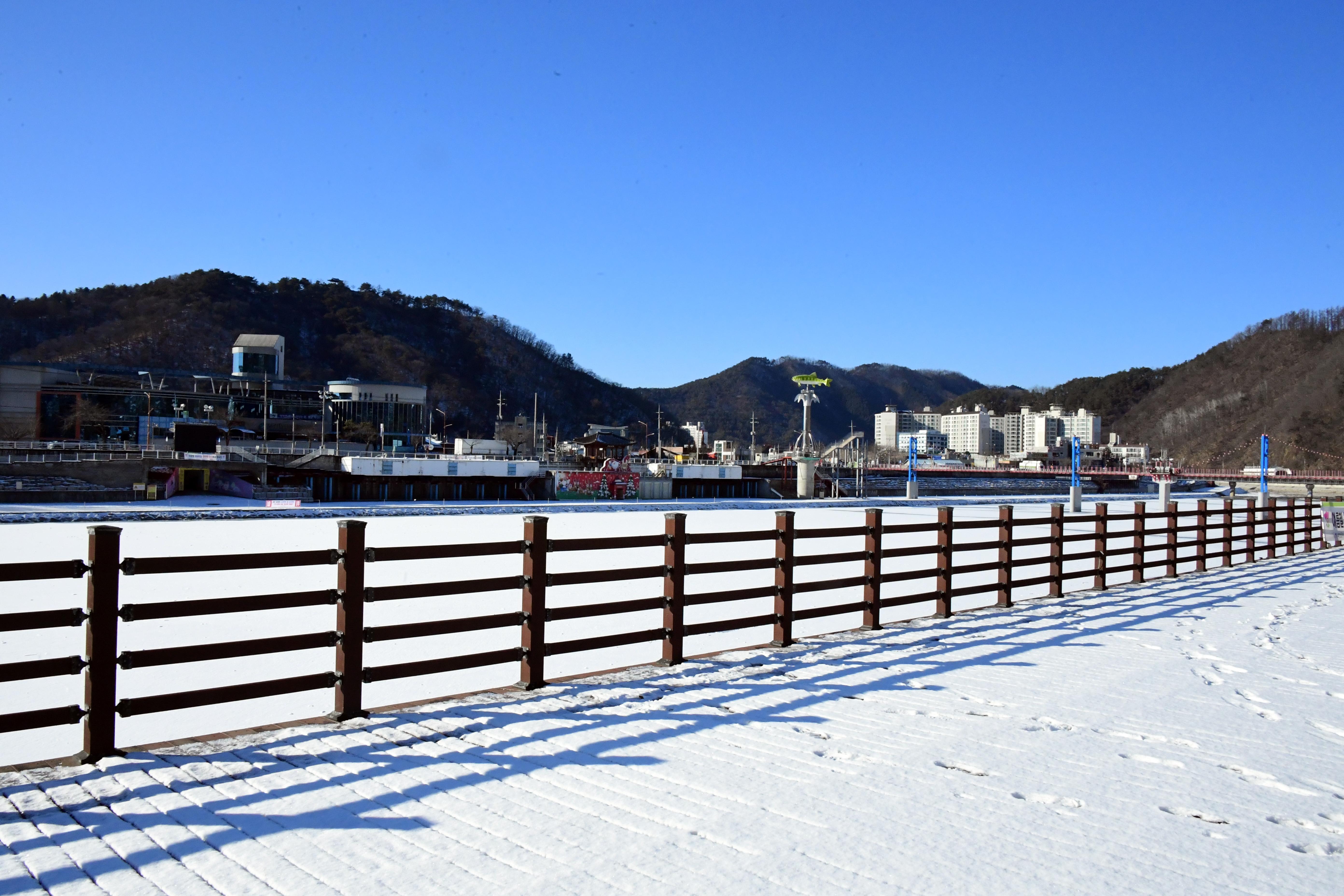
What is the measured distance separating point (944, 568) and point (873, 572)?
145 centimetres

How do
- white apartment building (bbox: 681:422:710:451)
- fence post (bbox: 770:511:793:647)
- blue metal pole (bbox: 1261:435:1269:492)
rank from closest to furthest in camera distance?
1. fence post (bbox: 770:511:793:647)
2. blue metal pole (bbox: 1261:435:1269:492)
3. white apartment building (bbox: 681:422:710:451)

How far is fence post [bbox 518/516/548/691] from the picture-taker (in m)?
6.45

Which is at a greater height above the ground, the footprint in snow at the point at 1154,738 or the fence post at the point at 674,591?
the fence post at the point at 674,591

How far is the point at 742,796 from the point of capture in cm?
450

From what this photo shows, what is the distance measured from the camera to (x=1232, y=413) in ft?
529

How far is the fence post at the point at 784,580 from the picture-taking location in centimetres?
812

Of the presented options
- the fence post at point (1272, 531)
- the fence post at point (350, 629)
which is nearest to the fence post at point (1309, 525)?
the fence post at point (1272, 531)

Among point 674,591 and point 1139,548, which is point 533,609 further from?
point 1139,548

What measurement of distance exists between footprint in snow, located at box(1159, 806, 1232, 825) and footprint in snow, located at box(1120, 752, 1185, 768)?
743mm

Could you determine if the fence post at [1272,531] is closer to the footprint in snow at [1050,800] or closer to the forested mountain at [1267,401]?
the footprint in snow at [1050,800]

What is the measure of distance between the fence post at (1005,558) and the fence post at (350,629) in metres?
7.79

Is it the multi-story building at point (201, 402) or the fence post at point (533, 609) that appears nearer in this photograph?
the fence post at point (533, 609)

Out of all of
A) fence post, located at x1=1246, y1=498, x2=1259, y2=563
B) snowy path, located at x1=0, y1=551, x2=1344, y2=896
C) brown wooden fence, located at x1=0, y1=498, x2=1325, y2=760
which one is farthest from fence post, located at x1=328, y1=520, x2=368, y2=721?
fence post, located at x1=1246, y1=498, x2=1259, y2=563

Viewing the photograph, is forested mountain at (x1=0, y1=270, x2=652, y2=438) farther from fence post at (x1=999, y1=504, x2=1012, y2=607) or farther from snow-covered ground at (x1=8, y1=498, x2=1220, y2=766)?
fence post at (x1=999, y1=504, x2=1012, y2=607)
